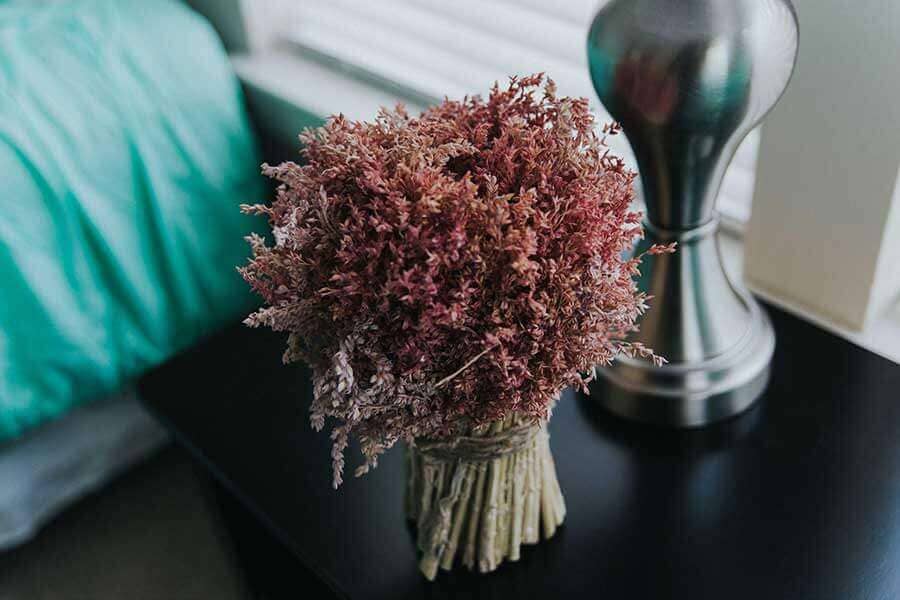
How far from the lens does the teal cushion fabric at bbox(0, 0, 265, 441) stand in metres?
1.01

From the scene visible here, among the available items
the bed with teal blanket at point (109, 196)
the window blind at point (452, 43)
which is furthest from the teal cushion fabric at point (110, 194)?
the window blind at point (452, 43)

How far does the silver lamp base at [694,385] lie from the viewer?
72 cm

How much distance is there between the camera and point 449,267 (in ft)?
1.54

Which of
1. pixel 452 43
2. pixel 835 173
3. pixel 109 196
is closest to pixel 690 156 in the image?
pixel 835 173

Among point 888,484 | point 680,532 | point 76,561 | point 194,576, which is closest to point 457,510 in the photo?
point 680,532

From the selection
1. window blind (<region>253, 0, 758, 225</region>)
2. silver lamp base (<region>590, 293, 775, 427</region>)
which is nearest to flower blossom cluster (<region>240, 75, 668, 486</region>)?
silver lamp base (<region>590, 293, 775, 427</region>)

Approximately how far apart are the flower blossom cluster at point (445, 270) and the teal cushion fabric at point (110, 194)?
589mm

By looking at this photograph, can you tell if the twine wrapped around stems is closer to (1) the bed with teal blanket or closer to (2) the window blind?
(2) the window blind

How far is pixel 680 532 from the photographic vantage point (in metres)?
0.67

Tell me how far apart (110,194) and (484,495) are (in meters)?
0.68

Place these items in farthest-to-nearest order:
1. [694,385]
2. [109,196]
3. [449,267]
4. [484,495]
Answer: [109,196]
[694,385]
[484,495]
[449,267]

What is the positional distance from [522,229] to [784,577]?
13.4 inches

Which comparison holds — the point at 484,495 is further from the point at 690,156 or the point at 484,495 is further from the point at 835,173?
the point at 835,173

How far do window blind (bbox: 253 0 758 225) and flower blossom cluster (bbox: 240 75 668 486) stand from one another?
0.43 meters
